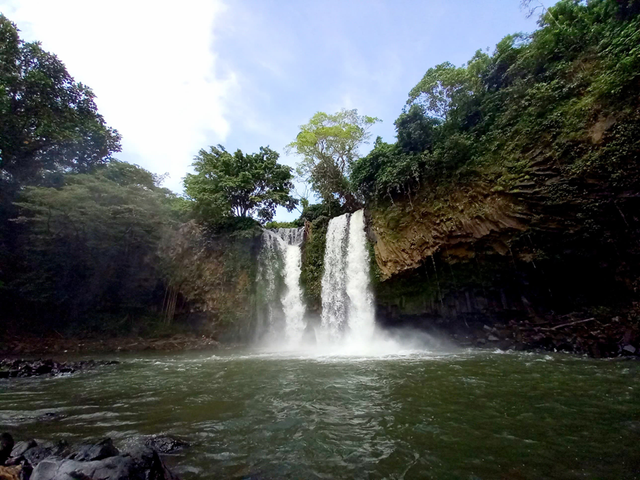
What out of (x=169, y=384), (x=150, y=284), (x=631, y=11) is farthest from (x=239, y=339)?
(x=631, y=11)

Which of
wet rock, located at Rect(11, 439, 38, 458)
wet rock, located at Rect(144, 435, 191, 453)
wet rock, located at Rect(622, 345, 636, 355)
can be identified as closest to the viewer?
wet rock, located at Rect(11, 439, 38, 458)

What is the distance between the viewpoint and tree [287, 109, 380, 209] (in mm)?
23781

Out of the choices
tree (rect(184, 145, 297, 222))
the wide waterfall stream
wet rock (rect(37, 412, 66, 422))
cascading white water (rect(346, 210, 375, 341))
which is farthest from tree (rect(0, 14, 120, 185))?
wet rock (rect(37, 412, 66, 422))

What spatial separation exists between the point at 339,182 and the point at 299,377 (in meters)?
17.4

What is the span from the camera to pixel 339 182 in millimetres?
23359

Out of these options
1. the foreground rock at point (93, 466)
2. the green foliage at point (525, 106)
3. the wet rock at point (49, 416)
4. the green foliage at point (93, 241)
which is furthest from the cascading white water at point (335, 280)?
the foreground rock at point (93, 466)

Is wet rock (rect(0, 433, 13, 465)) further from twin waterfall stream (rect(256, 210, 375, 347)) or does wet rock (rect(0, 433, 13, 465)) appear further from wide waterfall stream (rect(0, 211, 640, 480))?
twin waterfall stream (rect(256, 210, 375, 347))

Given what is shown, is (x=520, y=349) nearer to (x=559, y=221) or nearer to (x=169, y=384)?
(x=559, y=221)

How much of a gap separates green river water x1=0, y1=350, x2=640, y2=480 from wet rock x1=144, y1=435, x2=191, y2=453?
17 cm

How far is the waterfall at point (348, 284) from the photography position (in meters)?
15.8

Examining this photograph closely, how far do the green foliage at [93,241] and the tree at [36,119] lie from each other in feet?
7.77

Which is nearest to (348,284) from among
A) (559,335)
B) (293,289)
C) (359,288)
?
(359,288)

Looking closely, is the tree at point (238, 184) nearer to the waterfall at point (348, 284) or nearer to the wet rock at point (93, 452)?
the waterfall at point (348, 284)

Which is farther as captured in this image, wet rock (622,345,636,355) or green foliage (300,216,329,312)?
green foliage (300,216,329,312)
